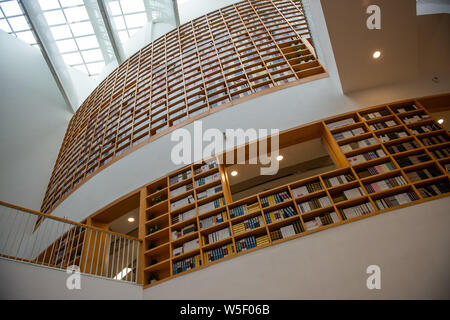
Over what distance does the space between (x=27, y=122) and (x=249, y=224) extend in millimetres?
7435

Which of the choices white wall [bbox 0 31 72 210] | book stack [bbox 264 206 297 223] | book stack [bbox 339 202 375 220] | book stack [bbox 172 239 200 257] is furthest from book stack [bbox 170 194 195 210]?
white wall [bbox 0 31 72 210]

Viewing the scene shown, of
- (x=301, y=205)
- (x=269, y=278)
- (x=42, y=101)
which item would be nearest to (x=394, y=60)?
(x=301, y=205)

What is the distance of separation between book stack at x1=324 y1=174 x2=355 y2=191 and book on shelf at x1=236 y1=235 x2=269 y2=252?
99 centimetres

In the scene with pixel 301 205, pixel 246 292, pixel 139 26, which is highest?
pixel 139 26

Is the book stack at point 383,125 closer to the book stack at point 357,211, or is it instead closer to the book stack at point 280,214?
the book stack at point 357,211

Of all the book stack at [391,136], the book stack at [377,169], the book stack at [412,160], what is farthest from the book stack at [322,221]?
the book stack at [391,136]

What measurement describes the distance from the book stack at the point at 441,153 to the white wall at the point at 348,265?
643mm

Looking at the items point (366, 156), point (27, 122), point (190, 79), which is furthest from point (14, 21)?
point (366, 156)

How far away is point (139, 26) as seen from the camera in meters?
10.9

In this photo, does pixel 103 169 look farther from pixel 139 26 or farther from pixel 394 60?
pixel 139 26

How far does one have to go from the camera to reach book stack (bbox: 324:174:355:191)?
10.8 feet

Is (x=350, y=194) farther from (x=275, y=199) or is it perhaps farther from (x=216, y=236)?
(x=216, y=236)

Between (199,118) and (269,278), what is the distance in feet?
9.68

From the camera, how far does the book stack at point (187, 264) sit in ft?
10.7
